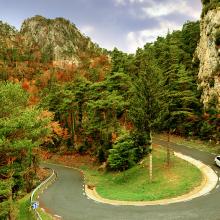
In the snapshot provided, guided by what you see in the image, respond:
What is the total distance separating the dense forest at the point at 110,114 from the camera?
32.8 metres

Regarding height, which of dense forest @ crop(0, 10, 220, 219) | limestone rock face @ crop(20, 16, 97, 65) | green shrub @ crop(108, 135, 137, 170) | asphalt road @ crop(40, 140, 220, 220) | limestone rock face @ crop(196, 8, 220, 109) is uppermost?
A: limestone rock face @ crop(20, 16, 97, 65)

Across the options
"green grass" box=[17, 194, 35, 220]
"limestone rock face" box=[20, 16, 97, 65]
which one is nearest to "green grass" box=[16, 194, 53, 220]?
"green grass" box=[17, 194, 35, 220]

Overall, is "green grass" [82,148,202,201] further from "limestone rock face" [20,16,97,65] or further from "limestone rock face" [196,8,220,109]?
"limestone rock face" [20,16,97,65]

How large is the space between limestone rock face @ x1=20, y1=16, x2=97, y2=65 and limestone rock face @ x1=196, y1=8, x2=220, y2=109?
335ft

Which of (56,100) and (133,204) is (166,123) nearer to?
(133,204)

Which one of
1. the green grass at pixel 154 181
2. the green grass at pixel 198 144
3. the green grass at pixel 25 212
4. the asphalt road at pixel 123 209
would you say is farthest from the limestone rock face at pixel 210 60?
the green grass at pixel 25 212

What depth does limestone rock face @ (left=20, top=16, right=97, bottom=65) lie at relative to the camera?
170 meters

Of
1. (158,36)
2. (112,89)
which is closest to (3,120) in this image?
(112,89)

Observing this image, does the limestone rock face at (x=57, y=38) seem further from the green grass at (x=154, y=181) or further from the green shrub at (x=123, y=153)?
the green grass at (x=154, y=181)

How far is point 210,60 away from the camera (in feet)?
200

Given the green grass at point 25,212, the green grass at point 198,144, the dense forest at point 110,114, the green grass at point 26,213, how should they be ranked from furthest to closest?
the green grass at point 198,144
the dense forest at point 110,114
the green grass at point 25,212
the green grass at point 26,213

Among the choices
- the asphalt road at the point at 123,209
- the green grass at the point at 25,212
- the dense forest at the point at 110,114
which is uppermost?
the dense forest at the point at 110,114

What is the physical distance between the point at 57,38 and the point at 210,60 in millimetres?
129968

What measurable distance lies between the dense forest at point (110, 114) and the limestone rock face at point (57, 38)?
65.5 meters
